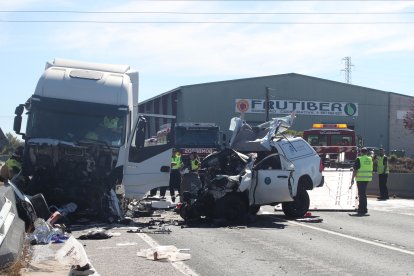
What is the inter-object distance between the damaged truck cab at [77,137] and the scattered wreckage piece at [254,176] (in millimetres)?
2053

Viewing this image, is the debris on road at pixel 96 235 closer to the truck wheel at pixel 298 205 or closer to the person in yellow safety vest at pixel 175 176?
the truck wheel at pixel 298 205

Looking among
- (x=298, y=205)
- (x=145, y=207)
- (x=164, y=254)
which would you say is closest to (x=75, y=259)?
(x=164, y=254)

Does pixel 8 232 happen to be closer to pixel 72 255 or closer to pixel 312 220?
pixel 72 255

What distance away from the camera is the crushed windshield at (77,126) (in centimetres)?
1421

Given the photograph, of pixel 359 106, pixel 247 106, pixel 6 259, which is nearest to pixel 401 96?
pixel 359 106

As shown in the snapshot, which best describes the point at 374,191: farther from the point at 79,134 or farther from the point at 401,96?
the point at 401,96

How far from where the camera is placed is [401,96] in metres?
→ 61.6

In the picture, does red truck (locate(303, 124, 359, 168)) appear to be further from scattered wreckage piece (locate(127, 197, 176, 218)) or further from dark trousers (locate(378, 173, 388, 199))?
scattered wreckage piece (locate(127, 197, 176, 218))

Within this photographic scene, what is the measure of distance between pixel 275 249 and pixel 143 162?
16.7 feet

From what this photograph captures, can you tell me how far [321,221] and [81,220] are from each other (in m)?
5.42

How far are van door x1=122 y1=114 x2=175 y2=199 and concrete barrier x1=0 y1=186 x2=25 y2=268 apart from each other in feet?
16.5

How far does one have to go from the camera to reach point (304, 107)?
196ft

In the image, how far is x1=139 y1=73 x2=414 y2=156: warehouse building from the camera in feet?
192

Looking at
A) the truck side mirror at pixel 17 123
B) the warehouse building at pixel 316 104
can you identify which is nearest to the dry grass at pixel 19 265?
the truck side mirror at pixel 17 123
